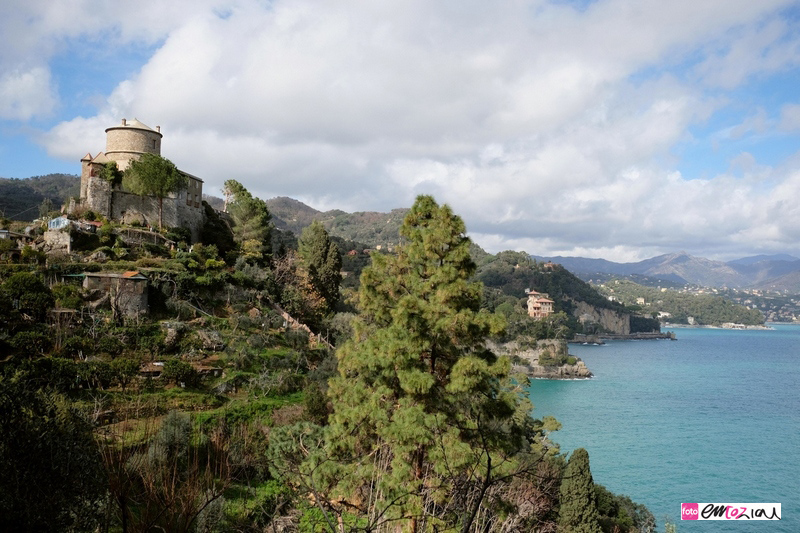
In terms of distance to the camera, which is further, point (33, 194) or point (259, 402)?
point (33, 194)

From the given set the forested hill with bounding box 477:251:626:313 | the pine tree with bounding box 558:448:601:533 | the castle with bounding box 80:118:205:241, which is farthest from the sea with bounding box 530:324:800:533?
the forested hill with bounding box 477:251:626:313

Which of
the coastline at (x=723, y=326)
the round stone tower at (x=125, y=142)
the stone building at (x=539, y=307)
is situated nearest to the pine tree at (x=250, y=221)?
the round stone tower at (x=125, y=142)

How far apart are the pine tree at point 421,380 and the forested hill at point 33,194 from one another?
25.1 metres

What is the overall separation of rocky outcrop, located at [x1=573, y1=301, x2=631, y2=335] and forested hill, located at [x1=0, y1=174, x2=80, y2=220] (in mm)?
92287

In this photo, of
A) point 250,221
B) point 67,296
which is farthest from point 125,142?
point 67,296

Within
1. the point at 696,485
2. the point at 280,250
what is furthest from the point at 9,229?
the point at 696,485

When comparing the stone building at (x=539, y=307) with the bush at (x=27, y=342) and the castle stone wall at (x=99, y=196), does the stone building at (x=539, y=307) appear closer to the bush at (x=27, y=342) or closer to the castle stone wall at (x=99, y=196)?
the castle stone wall at (x=99, y=196)

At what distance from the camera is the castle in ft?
86.1

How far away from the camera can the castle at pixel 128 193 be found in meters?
26.2

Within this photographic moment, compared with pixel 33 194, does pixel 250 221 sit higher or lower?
lower

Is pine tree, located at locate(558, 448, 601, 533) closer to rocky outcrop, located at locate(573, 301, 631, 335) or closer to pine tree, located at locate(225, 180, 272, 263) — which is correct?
pine tree, located at locate(225, 180, 272, 263)

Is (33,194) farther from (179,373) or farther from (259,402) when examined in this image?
(259,402)

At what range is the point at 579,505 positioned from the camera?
13125mm

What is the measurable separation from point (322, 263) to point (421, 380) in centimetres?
1961
